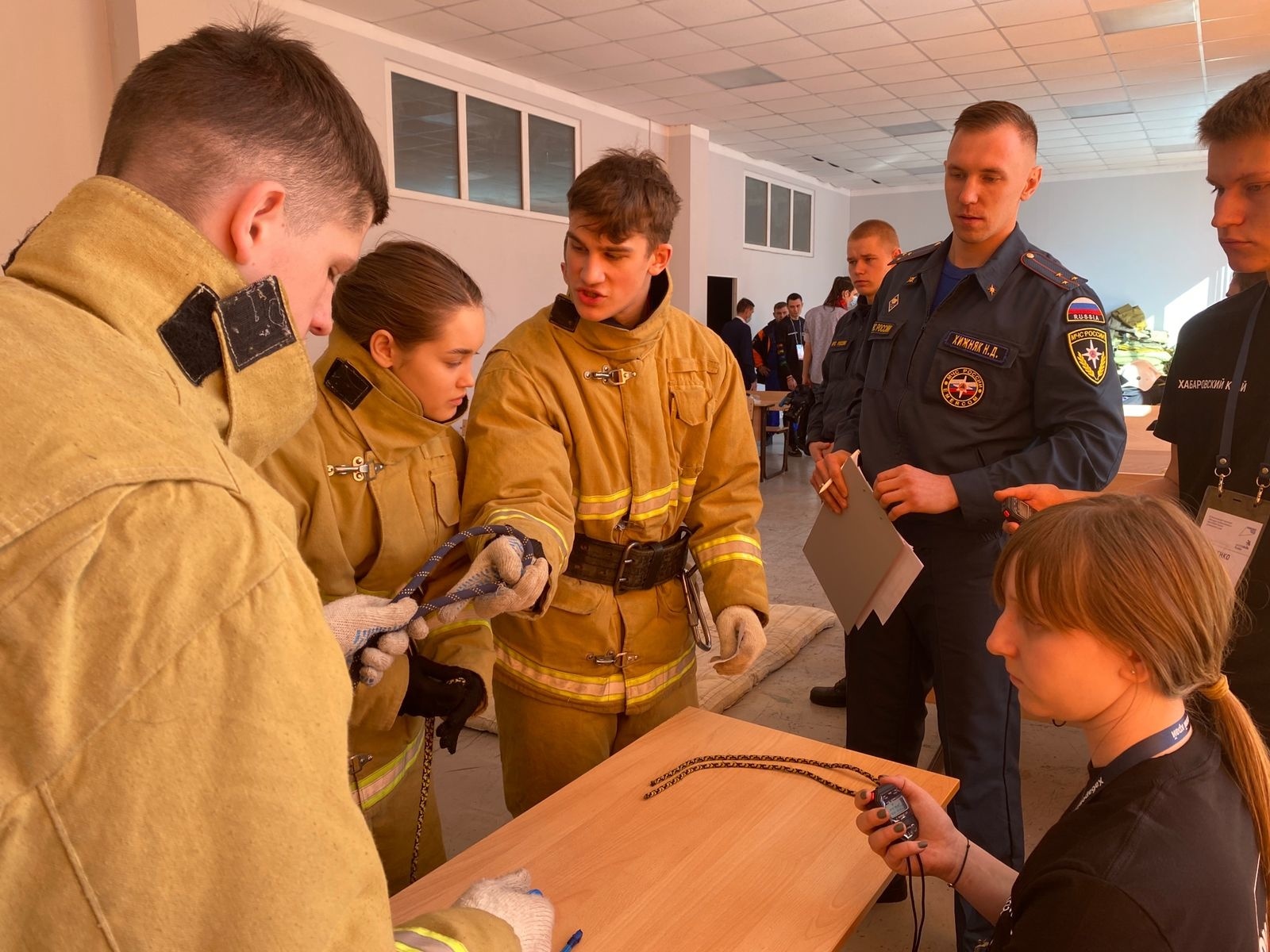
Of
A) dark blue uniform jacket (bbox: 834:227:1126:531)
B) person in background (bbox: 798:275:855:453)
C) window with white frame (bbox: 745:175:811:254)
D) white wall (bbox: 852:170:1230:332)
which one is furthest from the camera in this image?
white wall (bbox: 852:170:1230:332)

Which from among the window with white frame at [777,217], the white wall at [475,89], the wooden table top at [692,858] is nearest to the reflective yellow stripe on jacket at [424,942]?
the wooden table top at [692,858]

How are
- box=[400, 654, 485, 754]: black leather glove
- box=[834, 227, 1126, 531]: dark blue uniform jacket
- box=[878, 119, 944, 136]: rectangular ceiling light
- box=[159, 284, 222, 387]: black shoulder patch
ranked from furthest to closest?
1. box=[878, 119, 944, 136]: rectangular ceiling light
2. box=[834, 227, 1126, 531]: dark blue uniform jacket
3. box=[400, 654, 485, 754]: black leather glove
4. box=[159, 284, 222, 387]: black shoulder patch

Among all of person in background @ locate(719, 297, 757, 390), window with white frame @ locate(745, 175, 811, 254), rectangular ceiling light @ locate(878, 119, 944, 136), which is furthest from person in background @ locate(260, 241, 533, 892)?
window with white frame @ locate(745, 175, 811, 254)

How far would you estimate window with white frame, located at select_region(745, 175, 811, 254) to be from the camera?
12.7 meters

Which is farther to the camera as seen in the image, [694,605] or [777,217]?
[777,217]

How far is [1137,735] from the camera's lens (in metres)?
1.07

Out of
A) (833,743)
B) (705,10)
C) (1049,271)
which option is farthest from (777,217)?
(1049,271)

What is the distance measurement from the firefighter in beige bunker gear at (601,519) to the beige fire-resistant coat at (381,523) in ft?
0.34

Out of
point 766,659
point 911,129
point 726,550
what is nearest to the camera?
point 726,550

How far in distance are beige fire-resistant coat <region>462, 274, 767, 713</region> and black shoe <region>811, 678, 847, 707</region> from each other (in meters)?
1.95

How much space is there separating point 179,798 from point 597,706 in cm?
133

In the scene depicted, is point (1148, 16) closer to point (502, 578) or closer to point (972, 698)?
point (972, 698)

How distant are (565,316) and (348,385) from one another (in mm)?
471

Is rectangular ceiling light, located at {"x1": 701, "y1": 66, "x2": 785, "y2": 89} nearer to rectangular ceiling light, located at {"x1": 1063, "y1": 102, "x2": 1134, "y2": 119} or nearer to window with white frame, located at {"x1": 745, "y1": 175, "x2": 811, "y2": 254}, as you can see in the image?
rectangular ceiling light, located at {"x1": 1063, "y1": 102, "x2": 1134, "y2": 119}
